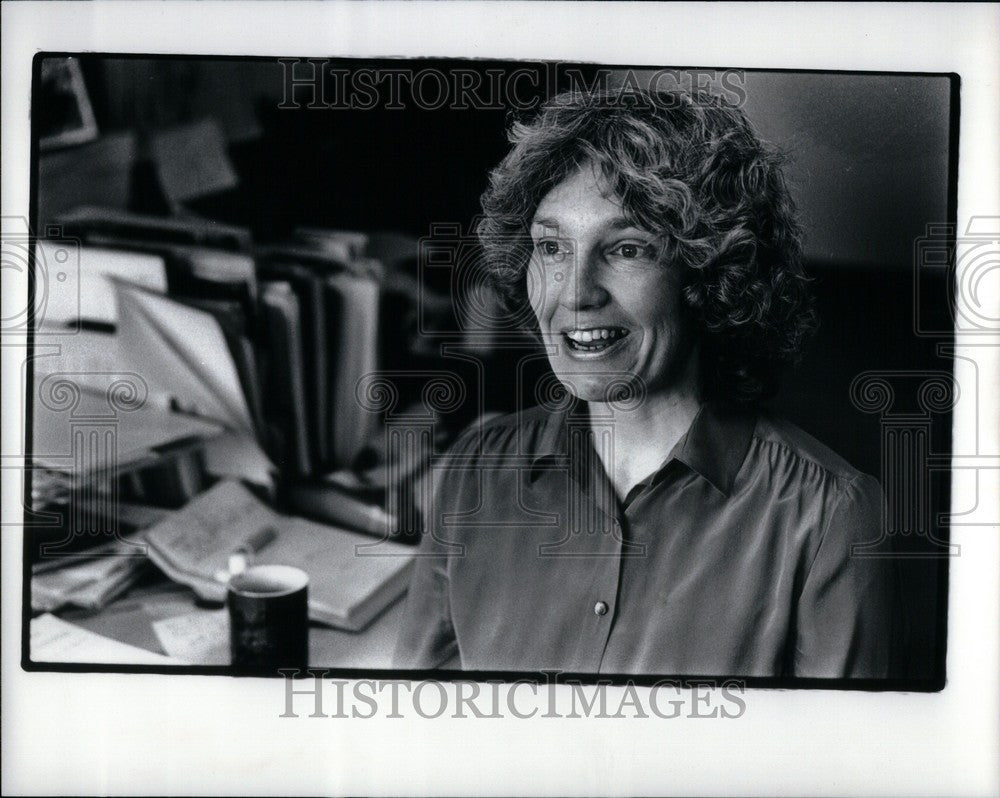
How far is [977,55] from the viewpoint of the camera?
1462 mm

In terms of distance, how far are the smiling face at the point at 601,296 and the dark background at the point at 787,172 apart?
0.10m

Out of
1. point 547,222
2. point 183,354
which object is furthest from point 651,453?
point 183,354

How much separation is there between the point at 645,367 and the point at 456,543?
1.32 ft

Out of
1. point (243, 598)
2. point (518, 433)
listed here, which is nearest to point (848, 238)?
point (518, 433)

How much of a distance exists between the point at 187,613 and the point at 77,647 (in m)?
0.19

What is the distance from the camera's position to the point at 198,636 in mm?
1460

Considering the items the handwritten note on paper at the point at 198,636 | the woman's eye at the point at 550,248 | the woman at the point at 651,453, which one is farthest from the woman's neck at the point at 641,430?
the handwritten note on paper at the point at 198,636

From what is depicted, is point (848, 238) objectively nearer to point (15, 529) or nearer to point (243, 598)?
point (243, 598)

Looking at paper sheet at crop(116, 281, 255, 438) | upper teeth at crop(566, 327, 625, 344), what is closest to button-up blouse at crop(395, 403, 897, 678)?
upper teeth at crop(566, 327, 625, 344)

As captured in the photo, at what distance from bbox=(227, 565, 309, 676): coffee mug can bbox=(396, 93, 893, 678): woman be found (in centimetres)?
18

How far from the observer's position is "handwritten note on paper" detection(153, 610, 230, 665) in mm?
1460

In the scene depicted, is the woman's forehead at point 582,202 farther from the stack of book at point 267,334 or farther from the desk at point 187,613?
the desk at point 187,613

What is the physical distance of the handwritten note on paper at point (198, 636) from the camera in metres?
1.46

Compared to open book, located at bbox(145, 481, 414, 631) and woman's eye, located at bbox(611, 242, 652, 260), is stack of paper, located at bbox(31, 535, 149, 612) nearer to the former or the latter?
open book, located at bbox(145, 481, 414, 631)
